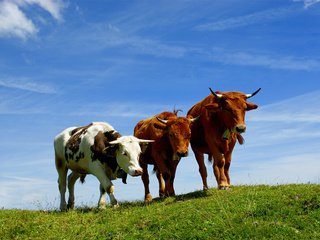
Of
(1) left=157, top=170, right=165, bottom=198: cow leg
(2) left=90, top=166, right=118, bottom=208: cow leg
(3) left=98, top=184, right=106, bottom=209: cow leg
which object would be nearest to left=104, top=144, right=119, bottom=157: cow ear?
(2) left=90, top=166, right=118, bottom=208: cow leg

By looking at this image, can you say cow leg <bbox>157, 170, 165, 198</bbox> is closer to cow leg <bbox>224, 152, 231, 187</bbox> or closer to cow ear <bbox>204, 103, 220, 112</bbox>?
cow leg <bbox>224, 152, 231, 187</bbox>

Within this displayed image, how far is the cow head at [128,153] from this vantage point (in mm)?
14602

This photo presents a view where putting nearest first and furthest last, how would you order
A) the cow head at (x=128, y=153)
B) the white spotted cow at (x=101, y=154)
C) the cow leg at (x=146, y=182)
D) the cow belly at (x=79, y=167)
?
the cow head at (x=128, y=153) < the white spotted cow at (x=101, y=154) < the cow belly at (x=79, y=167) < the cow leg at (x=146, y=182)

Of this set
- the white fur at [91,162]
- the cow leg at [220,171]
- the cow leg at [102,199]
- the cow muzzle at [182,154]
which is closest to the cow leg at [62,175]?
the white fur at [91,162]

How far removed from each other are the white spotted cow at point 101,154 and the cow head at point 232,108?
2.54m

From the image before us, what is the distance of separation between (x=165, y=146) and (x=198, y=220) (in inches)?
203

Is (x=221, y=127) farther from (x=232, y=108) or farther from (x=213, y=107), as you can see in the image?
(x=232, y=108)

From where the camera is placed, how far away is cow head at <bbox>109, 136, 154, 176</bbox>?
1460 cm

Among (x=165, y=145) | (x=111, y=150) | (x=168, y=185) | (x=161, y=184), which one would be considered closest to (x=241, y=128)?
(x=165, y=145)

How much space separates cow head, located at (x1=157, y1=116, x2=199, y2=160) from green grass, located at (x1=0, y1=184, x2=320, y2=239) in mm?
1472

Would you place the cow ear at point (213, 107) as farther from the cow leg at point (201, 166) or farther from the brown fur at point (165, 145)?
the cow leg at point (201, 166)

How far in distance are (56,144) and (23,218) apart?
441cm

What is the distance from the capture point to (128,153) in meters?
14.8

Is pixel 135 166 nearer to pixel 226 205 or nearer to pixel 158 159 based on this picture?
pixel 158 159
